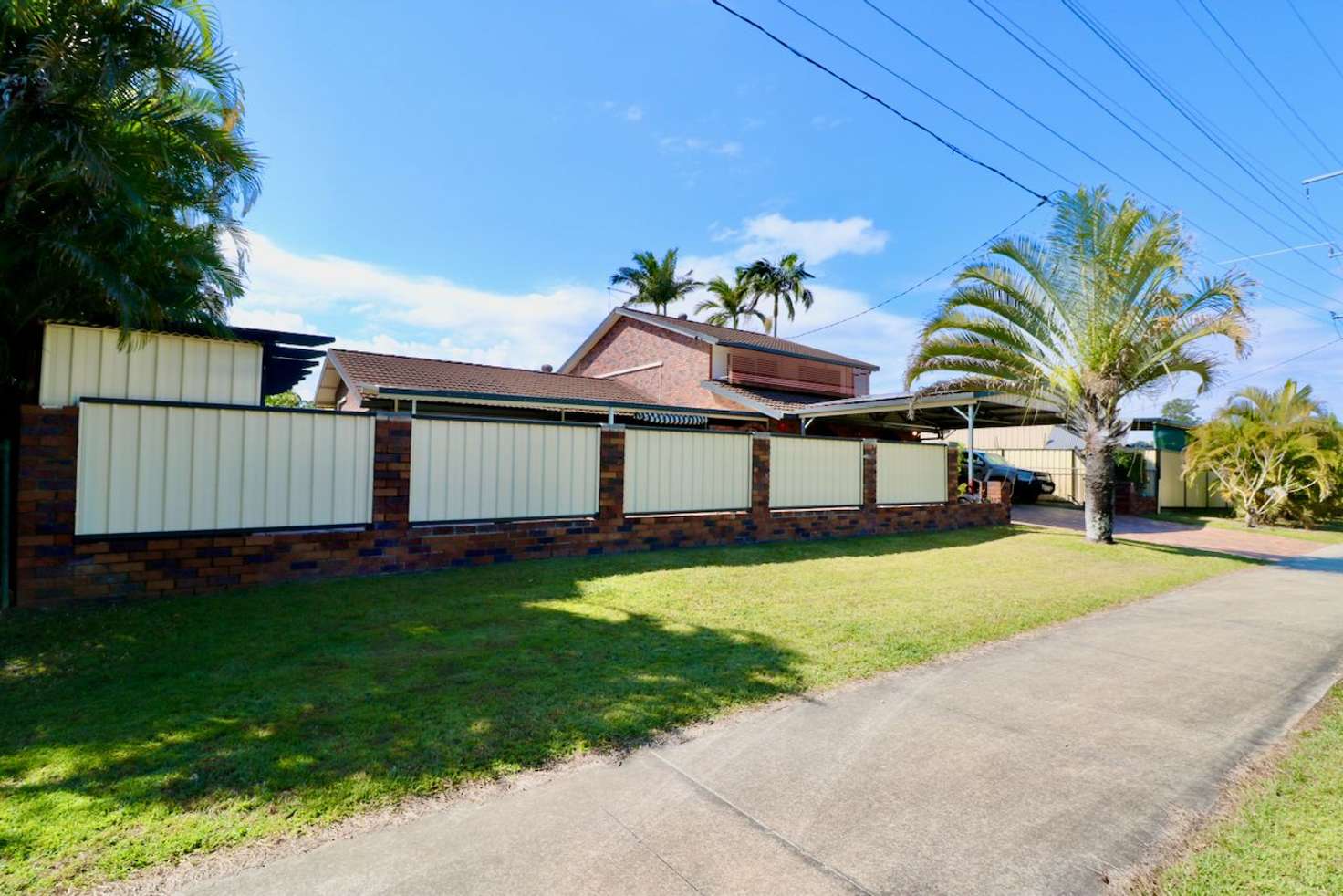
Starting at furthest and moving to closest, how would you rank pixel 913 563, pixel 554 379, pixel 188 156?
pixel 554 379 → pixel 913 563 → pixel 188 156

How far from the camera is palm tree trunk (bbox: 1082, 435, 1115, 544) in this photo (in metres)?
12.2

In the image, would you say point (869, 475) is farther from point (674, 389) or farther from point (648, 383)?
point (648, 383)

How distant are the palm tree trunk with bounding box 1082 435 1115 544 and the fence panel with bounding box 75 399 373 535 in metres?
12.4

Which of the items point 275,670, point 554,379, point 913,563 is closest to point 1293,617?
point 913,563

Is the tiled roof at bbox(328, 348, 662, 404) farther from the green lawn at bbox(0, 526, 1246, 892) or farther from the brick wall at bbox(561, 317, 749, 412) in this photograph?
the green lawn at bbox(0, 526, 1246, 892)

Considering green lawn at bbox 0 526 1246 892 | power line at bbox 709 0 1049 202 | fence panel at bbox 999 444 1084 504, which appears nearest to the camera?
green lawn at bbox 0 526 1246 892

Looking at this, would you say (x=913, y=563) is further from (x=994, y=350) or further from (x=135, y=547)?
(x=135, y=547)

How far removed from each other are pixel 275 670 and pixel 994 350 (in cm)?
1237

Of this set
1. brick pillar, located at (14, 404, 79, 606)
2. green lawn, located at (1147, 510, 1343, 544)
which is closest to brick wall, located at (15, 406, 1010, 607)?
brick pillar, located at (14, 404, 79, 606)

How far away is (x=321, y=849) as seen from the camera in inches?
98.3

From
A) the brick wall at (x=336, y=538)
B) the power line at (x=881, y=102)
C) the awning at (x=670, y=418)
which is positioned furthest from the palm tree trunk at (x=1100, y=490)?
the awning at (x=670, y=418)

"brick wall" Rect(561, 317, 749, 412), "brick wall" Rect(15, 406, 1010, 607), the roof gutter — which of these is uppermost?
"brick wall" Rect(561, 317, 749, 412)

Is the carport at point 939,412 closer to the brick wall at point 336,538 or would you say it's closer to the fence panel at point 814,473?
the fence panel at point 814,473

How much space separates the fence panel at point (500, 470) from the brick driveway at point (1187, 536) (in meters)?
12.2
